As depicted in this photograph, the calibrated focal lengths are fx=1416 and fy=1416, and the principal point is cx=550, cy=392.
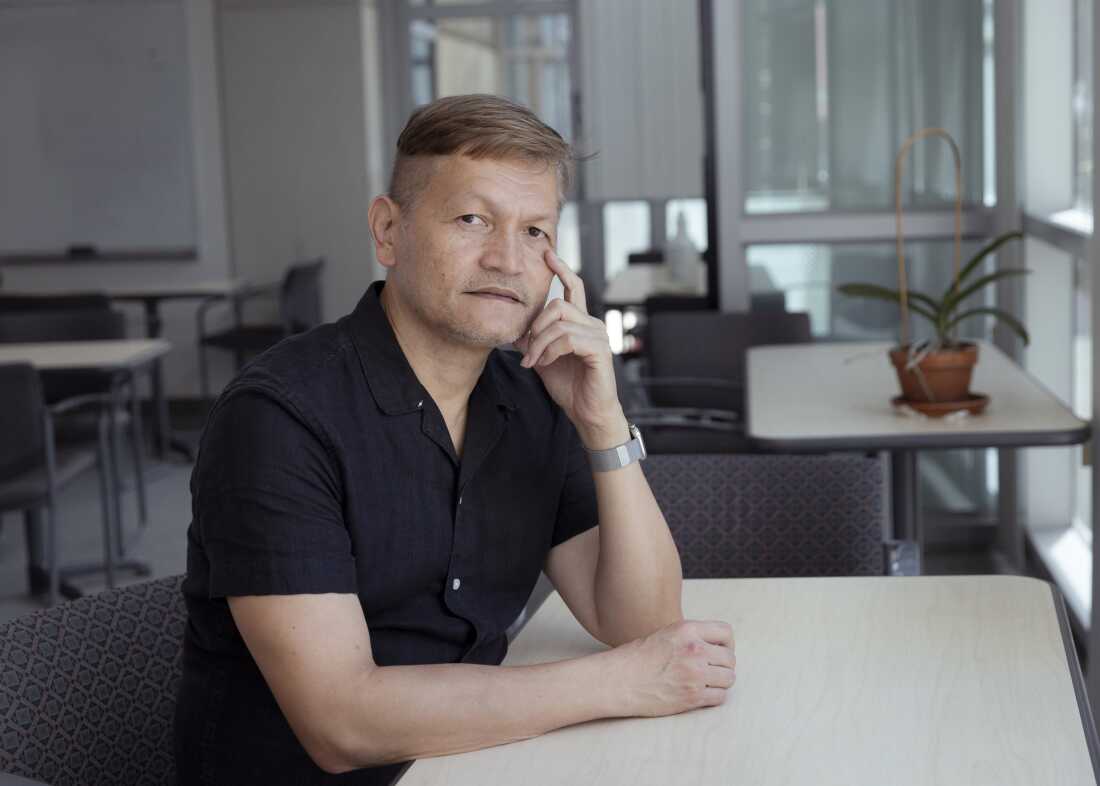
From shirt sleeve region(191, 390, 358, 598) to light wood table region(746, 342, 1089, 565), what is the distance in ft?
5.11

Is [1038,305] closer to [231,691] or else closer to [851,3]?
[851,3]

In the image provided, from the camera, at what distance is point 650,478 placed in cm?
216

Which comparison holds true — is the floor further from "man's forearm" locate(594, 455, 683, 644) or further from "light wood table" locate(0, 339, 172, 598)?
"man's forearm" locate(594, 455, 683, 644)

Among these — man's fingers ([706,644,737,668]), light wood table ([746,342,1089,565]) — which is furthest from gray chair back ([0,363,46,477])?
man's fingers ([706,644,737,668])

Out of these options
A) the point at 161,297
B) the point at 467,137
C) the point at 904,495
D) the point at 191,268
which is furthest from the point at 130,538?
the point at 467,137

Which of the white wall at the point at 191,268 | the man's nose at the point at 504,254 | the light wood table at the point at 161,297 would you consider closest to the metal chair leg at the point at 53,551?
the light wood table at the point at 161,297

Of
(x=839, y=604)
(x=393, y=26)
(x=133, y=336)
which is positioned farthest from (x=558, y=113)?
(x=839, y=604)

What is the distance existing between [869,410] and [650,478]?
41.4 inches

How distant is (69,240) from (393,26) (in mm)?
2371

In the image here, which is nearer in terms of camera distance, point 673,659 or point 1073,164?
point 673,659

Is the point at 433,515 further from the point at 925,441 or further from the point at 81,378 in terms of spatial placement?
the point at 81,378

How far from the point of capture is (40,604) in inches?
174

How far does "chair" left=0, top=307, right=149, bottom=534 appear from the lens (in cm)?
473

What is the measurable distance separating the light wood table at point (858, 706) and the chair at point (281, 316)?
5787mm
